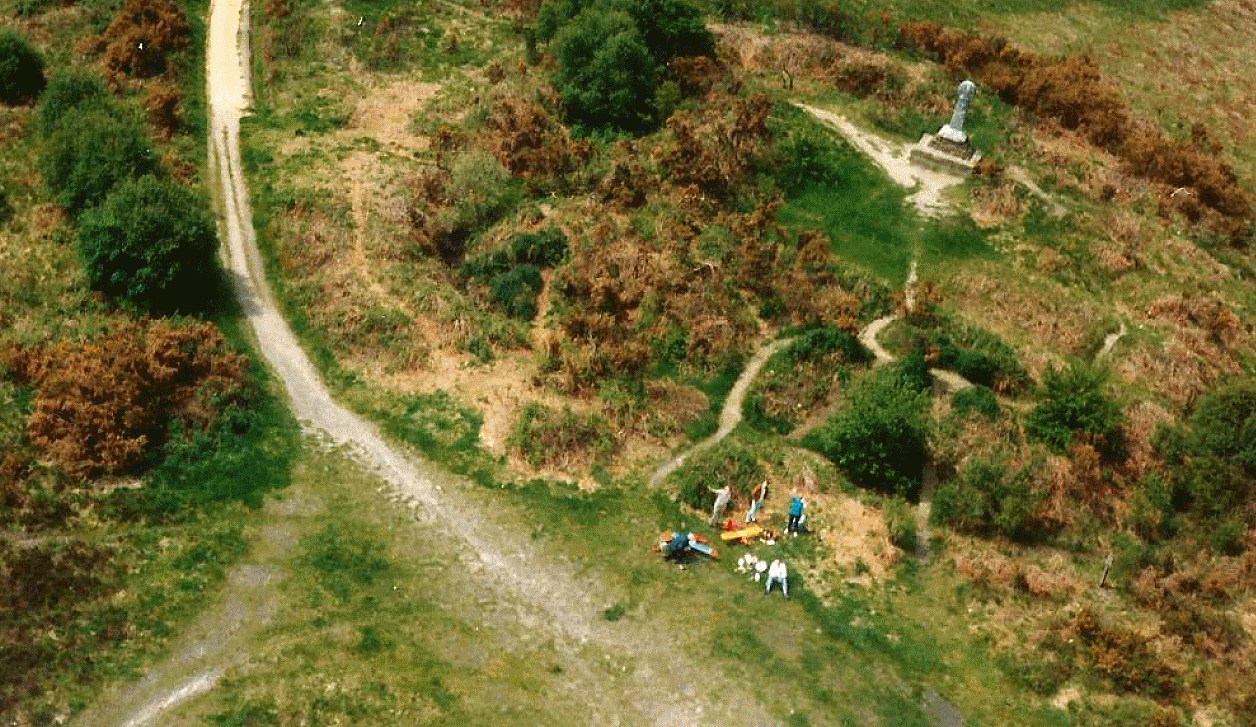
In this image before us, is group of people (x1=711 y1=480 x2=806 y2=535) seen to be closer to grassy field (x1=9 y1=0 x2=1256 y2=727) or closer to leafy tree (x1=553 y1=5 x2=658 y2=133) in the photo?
grassy field (x1=9 y1=0 x2=1256 y2=727)

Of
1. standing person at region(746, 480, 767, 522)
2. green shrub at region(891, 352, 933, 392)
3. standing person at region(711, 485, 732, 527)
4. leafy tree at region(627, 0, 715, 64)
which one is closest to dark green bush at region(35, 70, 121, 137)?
leafy tree at region(627, 0, 715, 64)

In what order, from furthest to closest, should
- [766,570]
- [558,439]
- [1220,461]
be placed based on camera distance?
1. [1220,461]
2. [558,439]
3. [766,570]

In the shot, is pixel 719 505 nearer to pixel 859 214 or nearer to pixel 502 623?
pixel 502 623

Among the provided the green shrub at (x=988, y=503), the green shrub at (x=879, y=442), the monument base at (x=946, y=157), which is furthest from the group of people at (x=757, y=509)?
the monument base at (x=946, y=157)

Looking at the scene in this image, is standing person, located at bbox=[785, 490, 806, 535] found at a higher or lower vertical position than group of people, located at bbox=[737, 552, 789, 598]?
higher

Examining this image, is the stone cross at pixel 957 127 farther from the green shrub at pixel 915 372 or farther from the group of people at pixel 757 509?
the group of people at pixel 757 509

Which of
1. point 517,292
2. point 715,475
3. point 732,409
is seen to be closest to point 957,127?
point 732,409
